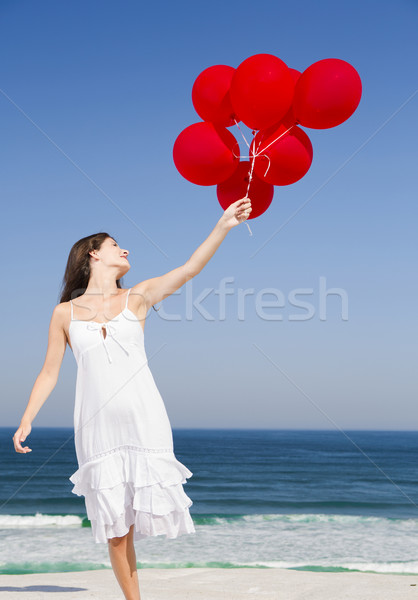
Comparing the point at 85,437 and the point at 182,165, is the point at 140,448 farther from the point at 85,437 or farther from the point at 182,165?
the point at 182,165

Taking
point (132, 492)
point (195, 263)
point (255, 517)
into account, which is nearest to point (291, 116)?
point (195, 263)

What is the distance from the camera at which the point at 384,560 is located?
8.60 metres

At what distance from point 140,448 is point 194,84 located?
2575 mm

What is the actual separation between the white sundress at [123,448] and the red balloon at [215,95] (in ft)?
5.88

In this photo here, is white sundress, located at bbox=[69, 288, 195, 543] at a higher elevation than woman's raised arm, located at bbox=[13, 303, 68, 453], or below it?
below

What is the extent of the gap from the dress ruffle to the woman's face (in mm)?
1053

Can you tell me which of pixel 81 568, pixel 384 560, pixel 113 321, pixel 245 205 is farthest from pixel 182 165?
pixel 384 560

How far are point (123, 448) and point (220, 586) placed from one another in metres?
2.73

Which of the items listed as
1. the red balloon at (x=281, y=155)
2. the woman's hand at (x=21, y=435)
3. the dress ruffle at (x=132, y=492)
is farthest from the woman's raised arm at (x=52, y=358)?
the red balloon at (x=281, y=155)

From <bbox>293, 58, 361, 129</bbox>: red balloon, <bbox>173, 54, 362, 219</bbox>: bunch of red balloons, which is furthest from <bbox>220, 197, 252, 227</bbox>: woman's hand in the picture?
<bbox>293, 58, 361, 129</bbox>: red balloon

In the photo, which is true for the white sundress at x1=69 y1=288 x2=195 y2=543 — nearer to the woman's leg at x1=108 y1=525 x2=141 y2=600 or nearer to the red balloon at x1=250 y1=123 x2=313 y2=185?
the woman's leg at x1=108 y1=525 x2=141 y2=600

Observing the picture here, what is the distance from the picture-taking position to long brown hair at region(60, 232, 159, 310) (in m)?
3.27

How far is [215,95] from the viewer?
3812mm

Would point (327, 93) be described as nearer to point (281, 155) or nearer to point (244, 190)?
point (281, 155)
